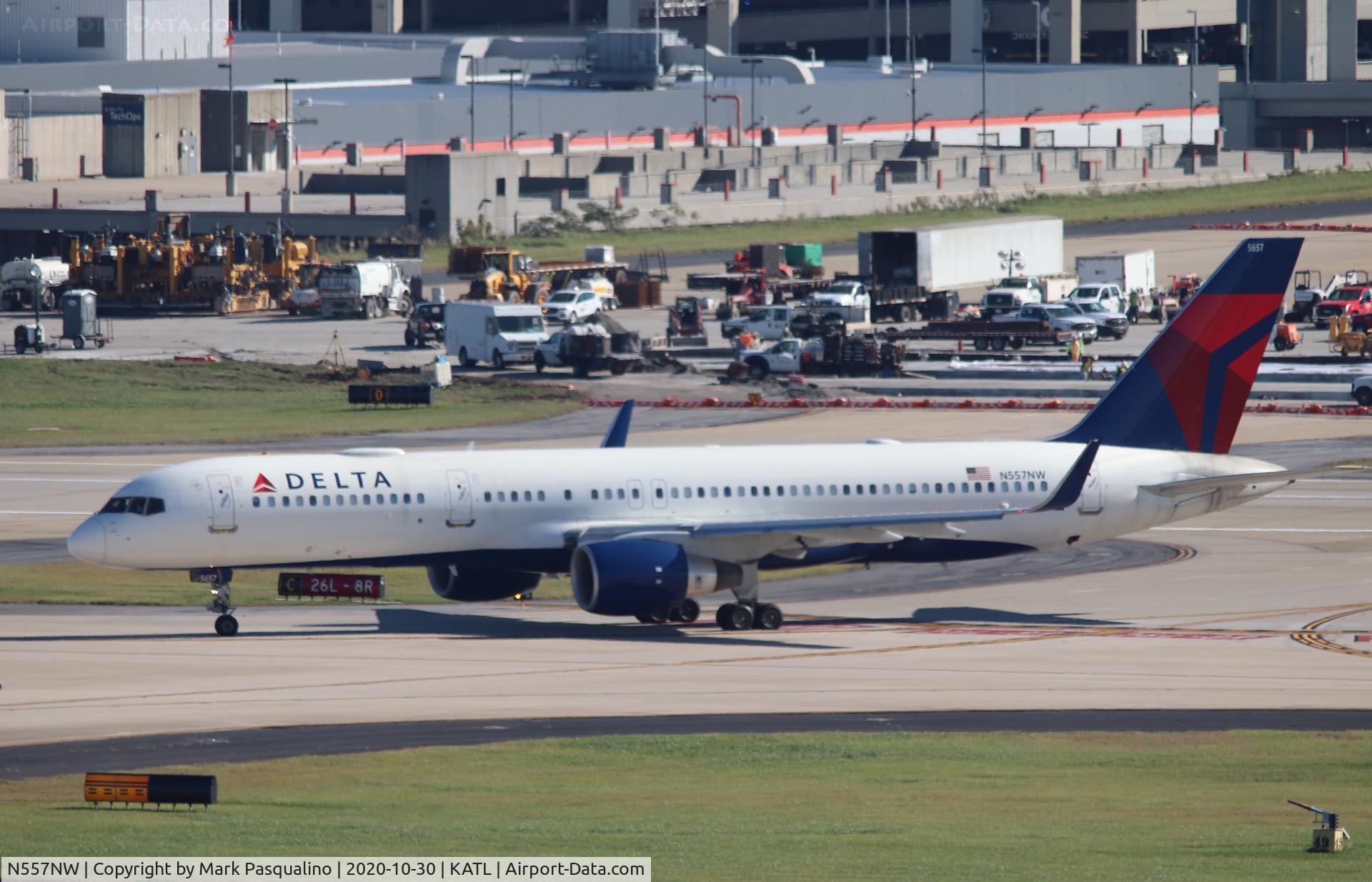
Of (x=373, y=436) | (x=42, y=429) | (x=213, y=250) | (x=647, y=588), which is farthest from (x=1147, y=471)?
(x=213, y=250)

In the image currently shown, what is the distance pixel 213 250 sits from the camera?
5143 inches

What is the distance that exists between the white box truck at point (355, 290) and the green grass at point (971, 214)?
16972mm

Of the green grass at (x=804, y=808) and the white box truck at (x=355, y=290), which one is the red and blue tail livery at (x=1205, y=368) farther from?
the white box truck at (x=355, y=290)

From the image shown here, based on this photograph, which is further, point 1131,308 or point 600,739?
point 1131,308

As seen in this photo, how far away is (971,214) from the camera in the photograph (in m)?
170

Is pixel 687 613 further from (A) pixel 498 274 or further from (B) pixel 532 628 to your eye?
(A) pixel 498 274

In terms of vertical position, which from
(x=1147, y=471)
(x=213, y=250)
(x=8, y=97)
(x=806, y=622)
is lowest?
(x=806, y=622)

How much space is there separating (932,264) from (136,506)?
83.4 m

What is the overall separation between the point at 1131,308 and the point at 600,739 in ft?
300

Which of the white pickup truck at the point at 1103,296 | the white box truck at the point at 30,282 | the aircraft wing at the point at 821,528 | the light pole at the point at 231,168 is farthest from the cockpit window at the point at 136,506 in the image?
the light pole at the point at 231,168

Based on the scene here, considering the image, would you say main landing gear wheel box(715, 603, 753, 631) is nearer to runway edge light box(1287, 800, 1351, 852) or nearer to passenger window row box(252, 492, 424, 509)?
passenger window row box(252, 492, 424, 509)

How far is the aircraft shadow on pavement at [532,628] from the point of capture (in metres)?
46.2

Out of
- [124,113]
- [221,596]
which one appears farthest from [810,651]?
[124,113]

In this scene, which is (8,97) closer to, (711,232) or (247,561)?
(711,232)
